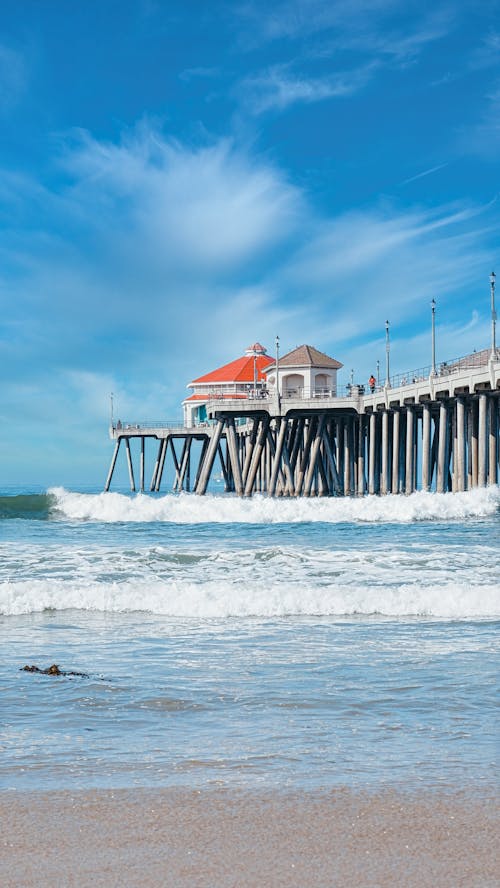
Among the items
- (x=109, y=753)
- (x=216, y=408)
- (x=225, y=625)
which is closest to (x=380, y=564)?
(x=225, y=625)

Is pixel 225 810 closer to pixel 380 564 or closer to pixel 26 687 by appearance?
pixel 26 687

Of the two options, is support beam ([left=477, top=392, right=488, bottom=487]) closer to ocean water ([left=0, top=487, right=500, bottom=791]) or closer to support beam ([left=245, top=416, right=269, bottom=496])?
ocean water ([left=0, top=487, right=500, bottom=791])

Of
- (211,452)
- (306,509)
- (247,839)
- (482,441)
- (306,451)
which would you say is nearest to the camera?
(247,839)

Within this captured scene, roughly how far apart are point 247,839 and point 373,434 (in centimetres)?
3869

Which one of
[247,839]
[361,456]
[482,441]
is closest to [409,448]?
Answer: [361,456]

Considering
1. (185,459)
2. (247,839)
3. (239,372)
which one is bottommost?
(247,839)

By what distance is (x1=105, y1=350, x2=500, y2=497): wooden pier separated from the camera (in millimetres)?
30375

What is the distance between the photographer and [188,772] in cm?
488

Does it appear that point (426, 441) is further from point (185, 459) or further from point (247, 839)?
point (247, 839)

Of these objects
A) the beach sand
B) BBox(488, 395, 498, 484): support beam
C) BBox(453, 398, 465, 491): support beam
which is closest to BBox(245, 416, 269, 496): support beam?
BBox(453, 398, 465, 491): support beam

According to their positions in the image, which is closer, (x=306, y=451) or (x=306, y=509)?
(x=306, y=509)

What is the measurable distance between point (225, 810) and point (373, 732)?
1.70 metres

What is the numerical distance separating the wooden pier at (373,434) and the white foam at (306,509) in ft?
2.99

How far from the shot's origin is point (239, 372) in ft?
246
